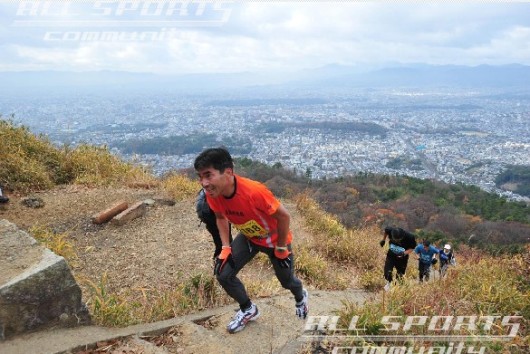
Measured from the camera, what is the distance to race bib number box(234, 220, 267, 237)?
3.05 m

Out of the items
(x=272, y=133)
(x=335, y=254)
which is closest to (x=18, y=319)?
(x=335, y=254)

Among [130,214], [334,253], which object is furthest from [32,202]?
[334,253]

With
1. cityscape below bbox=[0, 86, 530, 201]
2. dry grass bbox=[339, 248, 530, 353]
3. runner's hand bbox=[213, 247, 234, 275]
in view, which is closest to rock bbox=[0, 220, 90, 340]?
runner's hand bbox=[213, 247, 234, 275]

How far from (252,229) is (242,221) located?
114mm

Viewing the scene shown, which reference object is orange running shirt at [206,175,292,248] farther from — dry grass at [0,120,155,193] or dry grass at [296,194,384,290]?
dry grass at [0,120,155,193]

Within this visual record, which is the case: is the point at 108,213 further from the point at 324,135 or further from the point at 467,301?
the point at 324,135

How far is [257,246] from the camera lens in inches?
129

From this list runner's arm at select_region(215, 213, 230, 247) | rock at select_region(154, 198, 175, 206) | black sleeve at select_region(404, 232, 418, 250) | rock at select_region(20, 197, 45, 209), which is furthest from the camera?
rock at select_region(154, 198, 175, 206)

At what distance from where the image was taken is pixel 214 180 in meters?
2.82

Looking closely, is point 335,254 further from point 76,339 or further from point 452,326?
point 76,339

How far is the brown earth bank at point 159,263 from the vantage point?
128 inches

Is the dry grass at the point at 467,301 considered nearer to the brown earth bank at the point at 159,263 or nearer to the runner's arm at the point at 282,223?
the brown earth bank at the point at 159,263

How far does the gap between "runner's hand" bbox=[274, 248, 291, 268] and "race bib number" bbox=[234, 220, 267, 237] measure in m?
0.18

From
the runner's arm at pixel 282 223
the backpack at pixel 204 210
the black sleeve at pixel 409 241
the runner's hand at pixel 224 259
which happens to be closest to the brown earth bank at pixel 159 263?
the runner's hand at pixel 224 259
